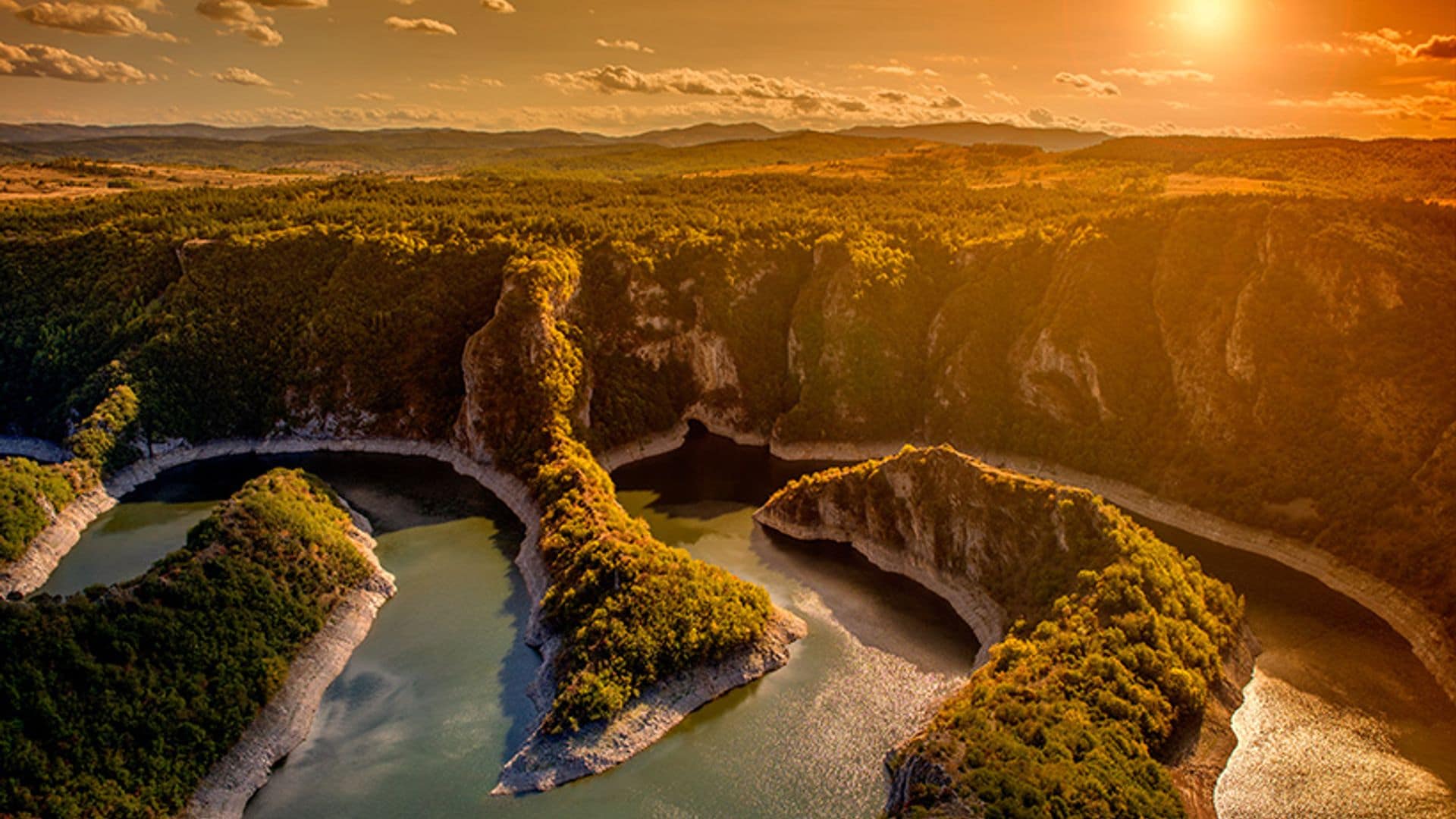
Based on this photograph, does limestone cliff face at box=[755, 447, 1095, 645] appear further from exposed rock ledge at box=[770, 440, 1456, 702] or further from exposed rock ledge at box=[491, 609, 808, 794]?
exposed rock ledge at box=[770, 440, 1456, 702]

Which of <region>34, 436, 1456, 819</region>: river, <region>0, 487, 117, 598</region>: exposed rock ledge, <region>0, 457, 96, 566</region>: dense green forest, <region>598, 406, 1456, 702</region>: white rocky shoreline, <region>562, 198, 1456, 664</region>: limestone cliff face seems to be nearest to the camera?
<region>34, 436, 1456, 819</region>: river

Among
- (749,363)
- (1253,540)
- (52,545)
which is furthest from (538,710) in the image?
(749,363)

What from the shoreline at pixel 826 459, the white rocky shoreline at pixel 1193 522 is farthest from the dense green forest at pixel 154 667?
the white rocky shoreline at pixel 1193 522

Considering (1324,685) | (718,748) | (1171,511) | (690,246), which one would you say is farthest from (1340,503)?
(690,246)

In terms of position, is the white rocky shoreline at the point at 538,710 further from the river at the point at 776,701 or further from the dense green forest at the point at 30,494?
the dense green forest at the point at 30,494

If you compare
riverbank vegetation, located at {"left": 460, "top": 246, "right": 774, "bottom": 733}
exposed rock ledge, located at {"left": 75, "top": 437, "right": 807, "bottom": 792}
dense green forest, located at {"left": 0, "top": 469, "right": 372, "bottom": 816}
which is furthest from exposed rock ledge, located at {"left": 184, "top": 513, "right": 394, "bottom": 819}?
riverbank vegetation, located at {"left": 460, "top": 246, "right": 774, "bottom": 733}

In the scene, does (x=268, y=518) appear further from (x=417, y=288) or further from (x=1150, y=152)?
(x=1150, y=152)

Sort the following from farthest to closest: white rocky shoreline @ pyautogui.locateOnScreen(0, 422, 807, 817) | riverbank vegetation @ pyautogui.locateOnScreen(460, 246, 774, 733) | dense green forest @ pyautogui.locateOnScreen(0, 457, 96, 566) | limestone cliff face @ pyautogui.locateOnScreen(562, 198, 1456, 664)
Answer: limestone cliff face @ pyautogui.locateOnScreen(562, 198, 1456, 664) < dense green forest @ pyautogui.locateOnScreen(0, 457, 96, 566) < riverbank vegetation @ pyautogui.locateOnScreen(460, 246, 774, 733) < white rocky shoreline @ pyautogui.locateOnScreen(0, 422, 807, 817)
